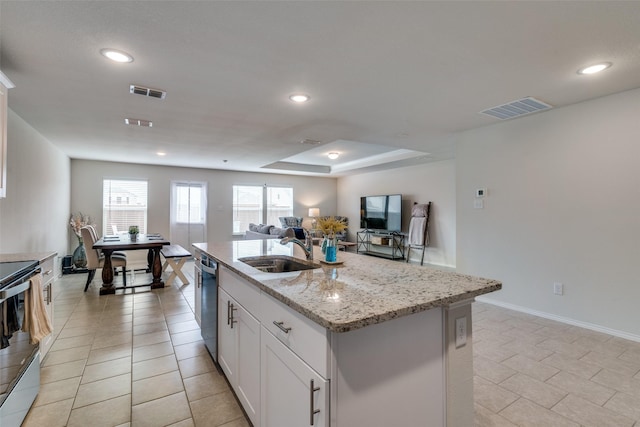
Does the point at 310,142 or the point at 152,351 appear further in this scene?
the point at 310,142

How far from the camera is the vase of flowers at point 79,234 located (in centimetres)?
572

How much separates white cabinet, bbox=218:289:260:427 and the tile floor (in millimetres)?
182

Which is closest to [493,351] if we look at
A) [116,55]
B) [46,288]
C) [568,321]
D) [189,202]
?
[568,321]

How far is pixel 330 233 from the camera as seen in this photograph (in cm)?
197

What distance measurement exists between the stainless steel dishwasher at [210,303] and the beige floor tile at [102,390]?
1.96 ft

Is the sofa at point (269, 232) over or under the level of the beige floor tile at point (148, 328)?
over

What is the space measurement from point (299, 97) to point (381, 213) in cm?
538

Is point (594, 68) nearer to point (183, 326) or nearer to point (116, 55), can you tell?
point (116, 55)

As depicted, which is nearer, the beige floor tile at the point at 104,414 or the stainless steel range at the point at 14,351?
the stainless steel range at the point at 14,351

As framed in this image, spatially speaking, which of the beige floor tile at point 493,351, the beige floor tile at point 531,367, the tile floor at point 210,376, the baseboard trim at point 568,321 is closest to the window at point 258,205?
the tile floor at point 210,376

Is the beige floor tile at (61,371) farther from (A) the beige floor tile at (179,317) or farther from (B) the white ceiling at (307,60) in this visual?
(B) the white ceiling at (307,60)

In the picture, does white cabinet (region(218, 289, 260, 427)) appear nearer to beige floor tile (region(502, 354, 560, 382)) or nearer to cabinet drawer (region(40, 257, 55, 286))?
cabinet drawer (region(40, 257, 55, 286))

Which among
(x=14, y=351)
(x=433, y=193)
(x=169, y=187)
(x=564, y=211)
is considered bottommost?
(x=14, y=351)

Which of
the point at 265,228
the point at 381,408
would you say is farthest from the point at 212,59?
the point at 265,228
